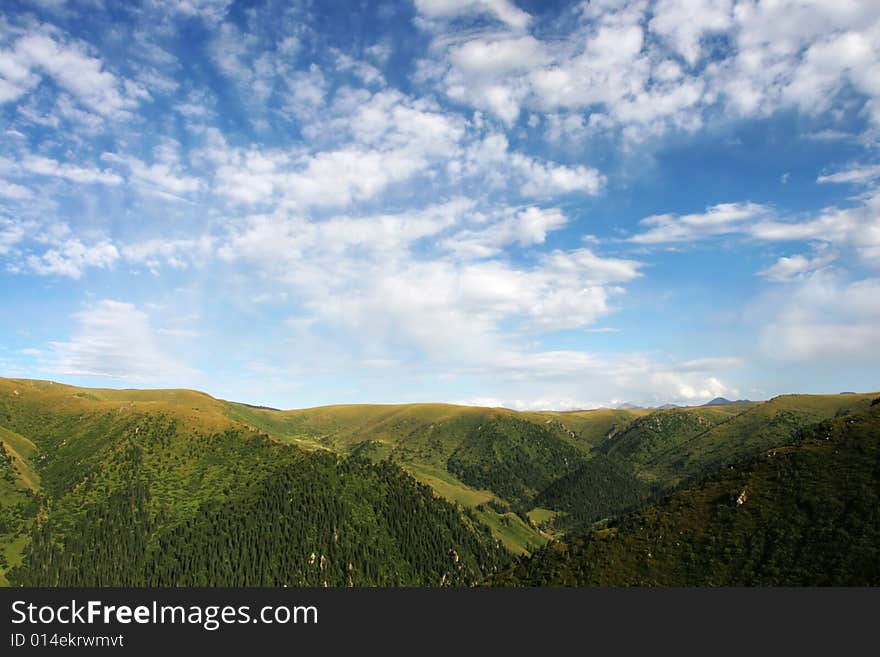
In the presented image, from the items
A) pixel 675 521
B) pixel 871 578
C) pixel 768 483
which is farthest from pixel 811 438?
pixel 871 578

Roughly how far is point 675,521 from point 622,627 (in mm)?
123477

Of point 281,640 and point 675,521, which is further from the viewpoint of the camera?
point 675,521

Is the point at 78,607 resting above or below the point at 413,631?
above

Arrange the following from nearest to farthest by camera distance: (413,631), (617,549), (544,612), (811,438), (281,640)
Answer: (281,640) < (413,631) < (544,612) < (617,549) < (811,438)

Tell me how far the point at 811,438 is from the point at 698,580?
266 feet

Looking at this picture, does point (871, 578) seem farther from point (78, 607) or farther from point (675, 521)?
point (78, 607)

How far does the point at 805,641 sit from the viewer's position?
186 ft

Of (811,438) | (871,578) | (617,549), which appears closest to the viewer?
(871,578)

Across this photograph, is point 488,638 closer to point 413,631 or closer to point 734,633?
point 413,631

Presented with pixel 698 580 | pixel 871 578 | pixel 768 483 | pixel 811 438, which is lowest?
pixel 698 580

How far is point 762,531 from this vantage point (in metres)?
146

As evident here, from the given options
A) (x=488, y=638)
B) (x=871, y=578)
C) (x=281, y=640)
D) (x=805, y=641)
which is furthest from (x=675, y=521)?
(x=281, y=640)

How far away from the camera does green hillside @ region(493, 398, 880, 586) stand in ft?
427

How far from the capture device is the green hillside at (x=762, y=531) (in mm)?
130000
